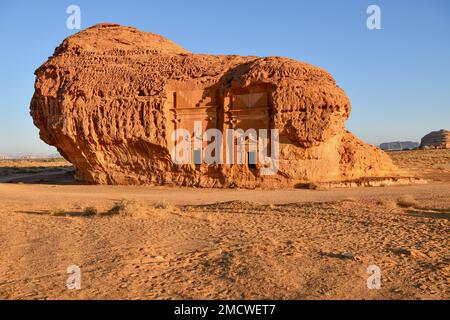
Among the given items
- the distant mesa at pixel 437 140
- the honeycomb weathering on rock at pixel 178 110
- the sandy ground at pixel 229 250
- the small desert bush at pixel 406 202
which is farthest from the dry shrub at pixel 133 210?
the distant mesa at pixel 437 140

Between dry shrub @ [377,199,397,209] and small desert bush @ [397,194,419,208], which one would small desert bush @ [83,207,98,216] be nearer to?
dry shrub @ [377,199,397,209]

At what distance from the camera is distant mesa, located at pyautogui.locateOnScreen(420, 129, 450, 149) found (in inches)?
2461

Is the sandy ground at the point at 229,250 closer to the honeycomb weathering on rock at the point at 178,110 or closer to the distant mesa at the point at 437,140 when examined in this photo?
the honeycomb weathering on rock at the point at 178,110

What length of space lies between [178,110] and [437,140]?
5884cm

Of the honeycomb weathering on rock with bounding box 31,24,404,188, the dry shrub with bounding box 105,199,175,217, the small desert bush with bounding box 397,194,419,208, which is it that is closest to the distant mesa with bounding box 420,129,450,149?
the honeycomb weathering on rock with bounding box 31,24,404,188

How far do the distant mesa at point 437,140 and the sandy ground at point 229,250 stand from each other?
181ft

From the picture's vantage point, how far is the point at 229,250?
819cm

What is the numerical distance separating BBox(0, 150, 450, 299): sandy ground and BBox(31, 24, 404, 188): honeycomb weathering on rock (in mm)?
7337

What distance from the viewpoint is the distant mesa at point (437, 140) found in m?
62.5

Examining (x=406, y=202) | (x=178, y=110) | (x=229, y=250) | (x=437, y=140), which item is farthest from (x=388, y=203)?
(x=437, y=140)

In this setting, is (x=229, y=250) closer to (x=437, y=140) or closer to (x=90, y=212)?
(x=90, y=212)

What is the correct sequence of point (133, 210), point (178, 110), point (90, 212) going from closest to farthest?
point (133, 210)
point (90, 212)
point (178, 110)

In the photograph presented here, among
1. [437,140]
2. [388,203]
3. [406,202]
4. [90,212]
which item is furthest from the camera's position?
[437,140]
